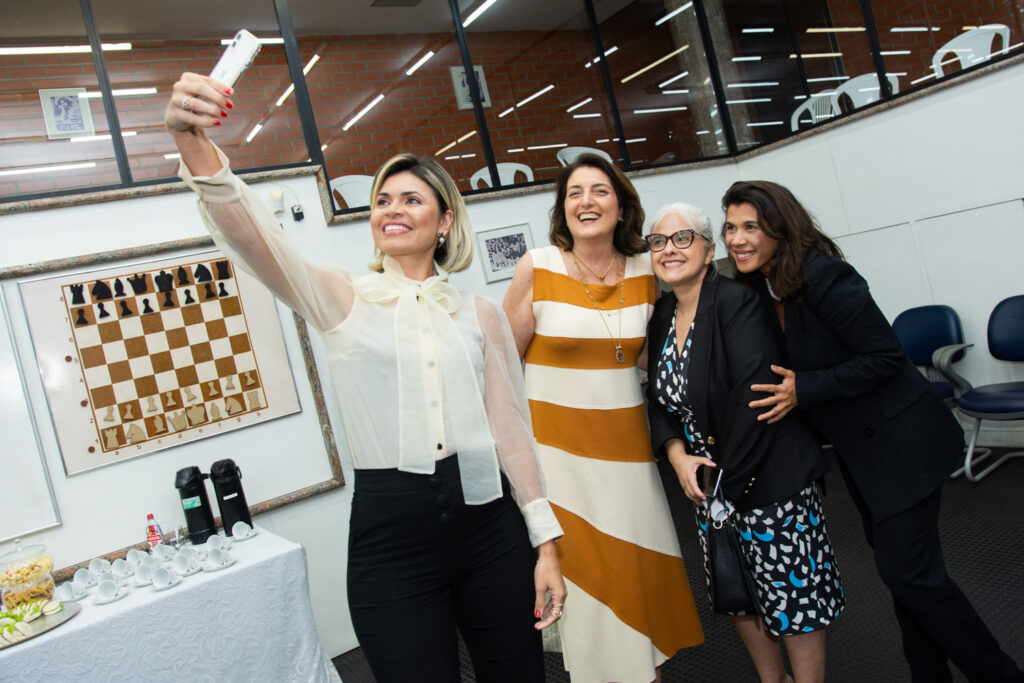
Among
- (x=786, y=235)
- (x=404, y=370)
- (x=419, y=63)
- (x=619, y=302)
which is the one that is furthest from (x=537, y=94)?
(x=404, y=370)

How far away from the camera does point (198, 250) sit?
3143mm

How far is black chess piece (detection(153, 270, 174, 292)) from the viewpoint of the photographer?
304cm

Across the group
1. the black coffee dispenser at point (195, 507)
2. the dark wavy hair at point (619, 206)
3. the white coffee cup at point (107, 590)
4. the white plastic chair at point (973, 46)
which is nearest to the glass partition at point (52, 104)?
the black coffee dispenser at point (195, 507)

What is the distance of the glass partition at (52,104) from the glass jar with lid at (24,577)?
69.4 inches

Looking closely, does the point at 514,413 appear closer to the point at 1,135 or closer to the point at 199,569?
the point at 199,569

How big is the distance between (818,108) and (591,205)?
13.4 feet

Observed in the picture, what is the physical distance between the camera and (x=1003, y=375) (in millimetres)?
4008

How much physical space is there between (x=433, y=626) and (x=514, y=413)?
487 millimetres

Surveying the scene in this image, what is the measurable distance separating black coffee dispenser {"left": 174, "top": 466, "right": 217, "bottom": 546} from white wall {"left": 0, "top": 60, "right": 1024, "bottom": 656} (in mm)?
310

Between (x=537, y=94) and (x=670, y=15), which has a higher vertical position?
(x=670, y=15)

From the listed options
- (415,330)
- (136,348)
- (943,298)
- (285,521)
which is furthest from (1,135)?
(943,298)

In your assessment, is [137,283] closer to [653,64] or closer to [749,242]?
[749,242]

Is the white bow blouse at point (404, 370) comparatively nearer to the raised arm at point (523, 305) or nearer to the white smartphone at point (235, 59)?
the white smartphone at point (235, 59)

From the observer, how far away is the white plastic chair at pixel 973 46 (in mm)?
3979
